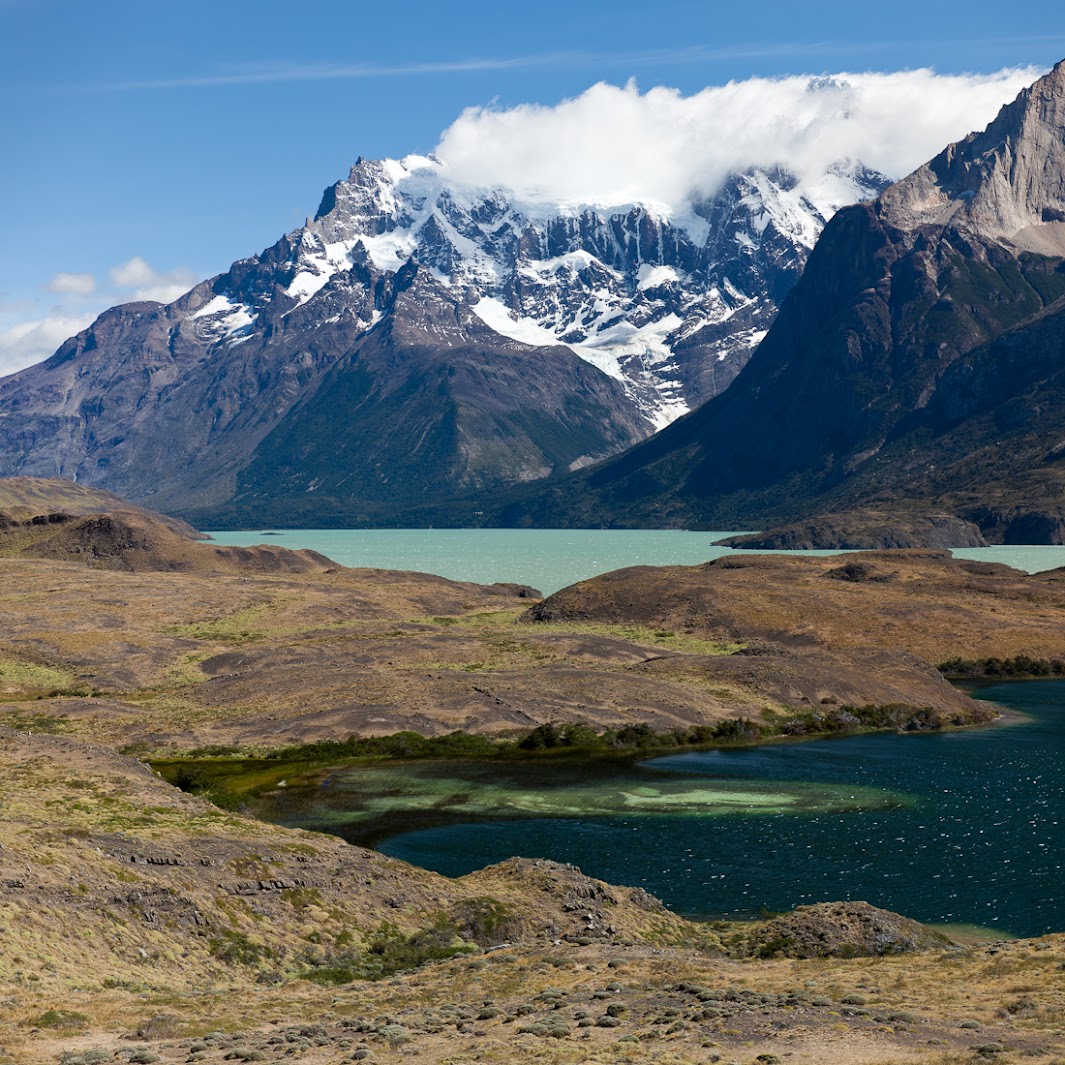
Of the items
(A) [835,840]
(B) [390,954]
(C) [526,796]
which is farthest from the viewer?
(C) [526,796]

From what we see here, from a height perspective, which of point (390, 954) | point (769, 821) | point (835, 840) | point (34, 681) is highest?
point (34, 681)

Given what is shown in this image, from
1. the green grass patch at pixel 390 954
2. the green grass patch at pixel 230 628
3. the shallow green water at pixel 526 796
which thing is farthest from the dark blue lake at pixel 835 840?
the green grass patch at pixel 230 628

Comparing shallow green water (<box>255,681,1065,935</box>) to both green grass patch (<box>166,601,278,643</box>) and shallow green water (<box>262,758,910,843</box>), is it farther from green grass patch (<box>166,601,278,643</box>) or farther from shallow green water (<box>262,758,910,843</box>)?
green grass patch (<box>166,601,278,643</box>)

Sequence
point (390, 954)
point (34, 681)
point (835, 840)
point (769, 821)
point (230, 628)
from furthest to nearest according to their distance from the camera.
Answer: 1. point (230, 628)
2. point (34, 681)
3. point (769, 821)
4. point (835, 840)
5. point (390, 954)

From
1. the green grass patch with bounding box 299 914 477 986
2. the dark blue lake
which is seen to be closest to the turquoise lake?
the dark blue lake

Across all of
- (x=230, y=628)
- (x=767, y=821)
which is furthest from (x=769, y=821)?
(x=230, y=628)

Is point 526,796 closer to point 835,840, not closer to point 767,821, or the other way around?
point 767,821

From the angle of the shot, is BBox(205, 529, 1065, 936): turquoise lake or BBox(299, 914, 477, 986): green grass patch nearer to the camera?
BBox(299, 914, 477, 986): green grass patch

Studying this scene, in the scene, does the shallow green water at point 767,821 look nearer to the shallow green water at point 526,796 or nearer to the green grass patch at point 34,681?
the shallow green water at point 526,796

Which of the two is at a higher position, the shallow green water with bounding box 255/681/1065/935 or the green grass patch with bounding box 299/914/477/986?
the green grass patch with bounding box 299/914/477/986
